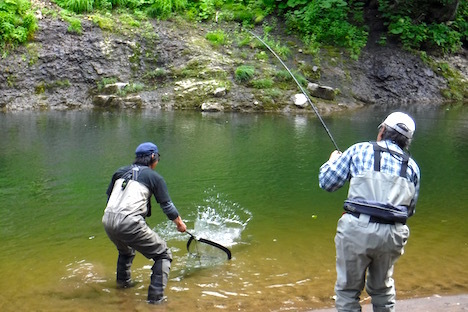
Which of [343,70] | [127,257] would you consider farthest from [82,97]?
[127,257]

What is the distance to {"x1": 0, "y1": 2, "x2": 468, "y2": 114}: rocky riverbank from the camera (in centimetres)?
1745

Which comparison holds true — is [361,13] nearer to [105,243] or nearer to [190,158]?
[190,158]

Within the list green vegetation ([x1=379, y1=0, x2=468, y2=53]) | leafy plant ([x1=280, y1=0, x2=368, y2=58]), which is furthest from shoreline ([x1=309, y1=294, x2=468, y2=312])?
green vegetation ([x1=379, y1=0, x2=468, y2=53])

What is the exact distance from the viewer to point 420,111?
18.0 metres

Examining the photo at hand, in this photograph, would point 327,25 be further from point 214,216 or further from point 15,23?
point 214,216

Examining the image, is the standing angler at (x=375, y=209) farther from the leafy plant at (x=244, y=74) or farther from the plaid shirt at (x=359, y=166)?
the leafy plant at (x=244, y=74)

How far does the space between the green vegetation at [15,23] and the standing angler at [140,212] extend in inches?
593

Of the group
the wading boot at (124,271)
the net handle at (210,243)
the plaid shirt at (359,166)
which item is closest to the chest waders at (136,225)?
the wading boot at (124,271)

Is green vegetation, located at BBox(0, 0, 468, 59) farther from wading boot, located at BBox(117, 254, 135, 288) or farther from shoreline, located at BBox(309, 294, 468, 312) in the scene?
shoreline, located at BBox(309, 294, 468, 312)

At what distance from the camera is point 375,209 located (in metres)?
3.30

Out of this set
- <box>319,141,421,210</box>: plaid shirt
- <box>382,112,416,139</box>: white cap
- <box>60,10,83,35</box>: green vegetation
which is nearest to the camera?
<box>319,141,421,210</box>: plaid shirt

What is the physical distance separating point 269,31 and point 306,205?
1512cm

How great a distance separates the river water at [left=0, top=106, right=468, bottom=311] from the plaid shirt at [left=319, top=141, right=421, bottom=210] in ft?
4.90

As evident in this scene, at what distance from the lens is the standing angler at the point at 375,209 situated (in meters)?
3.32
